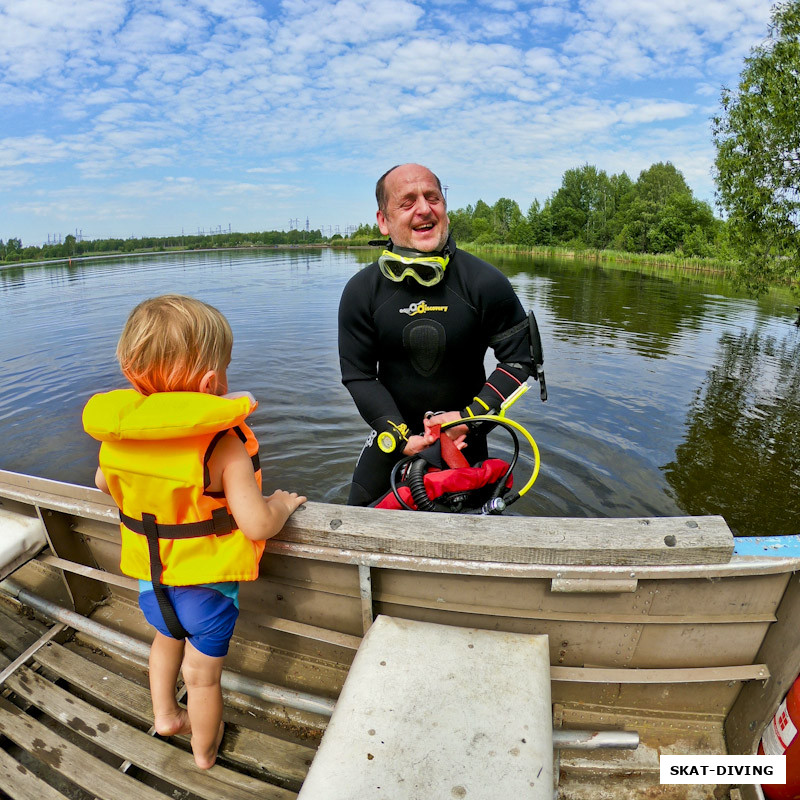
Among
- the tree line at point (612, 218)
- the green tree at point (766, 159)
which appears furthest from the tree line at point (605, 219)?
the green tree at point (766, 159)

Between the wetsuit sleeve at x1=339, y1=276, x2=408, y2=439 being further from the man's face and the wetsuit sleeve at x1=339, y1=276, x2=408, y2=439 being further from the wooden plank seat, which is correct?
the wooden plank seat

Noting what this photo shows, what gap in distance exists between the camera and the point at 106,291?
933 inches

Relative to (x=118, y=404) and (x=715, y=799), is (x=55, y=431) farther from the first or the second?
(x=715, y=799)

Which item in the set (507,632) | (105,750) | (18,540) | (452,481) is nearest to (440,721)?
(507,632)

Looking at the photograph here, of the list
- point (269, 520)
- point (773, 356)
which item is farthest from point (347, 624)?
point (773, 356)

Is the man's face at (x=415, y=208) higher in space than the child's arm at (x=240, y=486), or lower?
higher

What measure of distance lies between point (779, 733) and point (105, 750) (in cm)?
236

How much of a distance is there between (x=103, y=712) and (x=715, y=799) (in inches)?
89.9

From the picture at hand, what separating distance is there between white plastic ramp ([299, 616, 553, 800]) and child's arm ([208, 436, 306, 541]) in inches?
21.4

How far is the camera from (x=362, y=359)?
2.78 meters

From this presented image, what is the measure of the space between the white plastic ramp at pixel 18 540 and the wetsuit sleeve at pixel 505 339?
2164 mm

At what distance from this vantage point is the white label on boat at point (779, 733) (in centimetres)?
153

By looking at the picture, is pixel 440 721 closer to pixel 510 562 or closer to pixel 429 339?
pixel 510 562

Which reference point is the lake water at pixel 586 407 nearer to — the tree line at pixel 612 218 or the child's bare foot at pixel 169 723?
the child's bare foot at pixel 169 723
